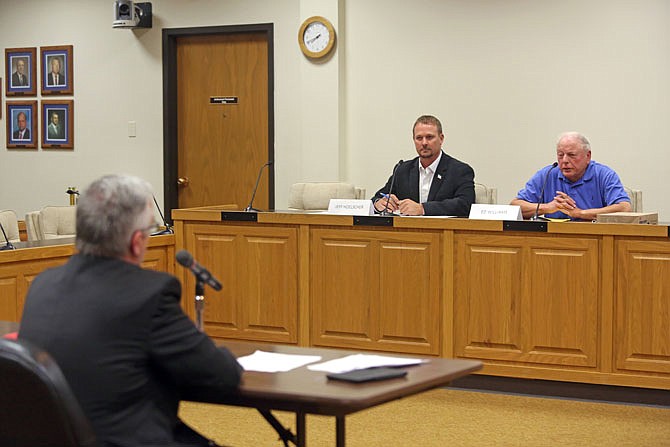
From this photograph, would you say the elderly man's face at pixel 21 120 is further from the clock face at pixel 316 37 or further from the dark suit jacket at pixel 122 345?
the dark suit jacket at pixel 122 345

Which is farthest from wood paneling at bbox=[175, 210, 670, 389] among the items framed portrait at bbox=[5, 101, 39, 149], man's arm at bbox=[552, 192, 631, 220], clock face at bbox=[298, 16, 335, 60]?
framed portrait at bbox=[5, 101, 39, 149]

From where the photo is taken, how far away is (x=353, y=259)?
226 inches

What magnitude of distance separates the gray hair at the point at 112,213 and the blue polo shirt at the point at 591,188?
389 cm

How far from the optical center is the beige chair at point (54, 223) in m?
6.82

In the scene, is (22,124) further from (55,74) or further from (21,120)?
(55,74)

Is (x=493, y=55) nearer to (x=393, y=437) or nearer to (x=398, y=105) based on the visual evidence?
(x=398, y=105)

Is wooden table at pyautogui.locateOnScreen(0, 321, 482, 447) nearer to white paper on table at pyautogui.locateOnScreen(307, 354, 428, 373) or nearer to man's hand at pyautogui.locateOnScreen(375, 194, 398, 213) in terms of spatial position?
white paper on table at pyautogui.locateOnScreen(307, 354, 428, 373)

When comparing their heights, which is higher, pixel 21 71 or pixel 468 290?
pixel 21 71

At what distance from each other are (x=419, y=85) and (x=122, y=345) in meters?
6.04

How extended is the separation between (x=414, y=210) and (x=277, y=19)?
10.6ft

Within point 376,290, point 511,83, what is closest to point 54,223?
point 376,290

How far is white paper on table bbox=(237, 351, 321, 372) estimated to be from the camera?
Result: 282 centimetres

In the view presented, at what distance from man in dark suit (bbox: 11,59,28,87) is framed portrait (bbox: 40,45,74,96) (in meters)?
0.20

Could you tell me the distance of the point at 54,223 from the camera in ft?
22.4
